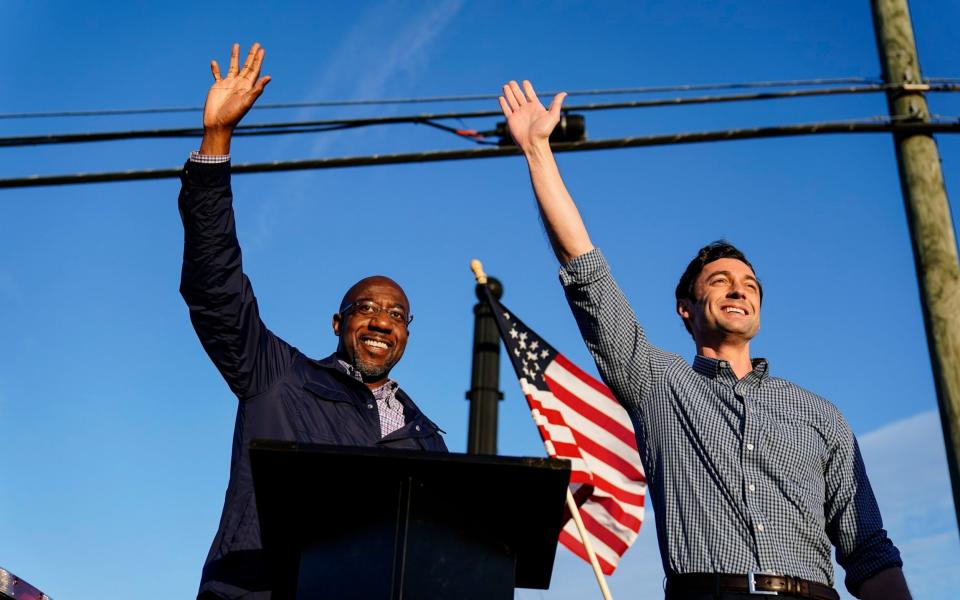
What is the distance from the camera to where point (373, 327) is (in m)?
4.65

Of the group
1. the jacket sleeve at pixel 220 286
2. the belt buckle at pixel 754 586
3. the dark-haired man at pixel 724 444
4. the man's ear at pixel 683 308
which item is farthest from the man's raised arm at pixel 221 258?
the belt buckle at pixel 754 586

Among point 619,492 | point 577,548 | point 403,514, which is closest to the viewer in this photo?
point 403,514

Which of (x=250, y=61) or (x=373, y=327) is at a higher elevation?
(x=250, y=61)

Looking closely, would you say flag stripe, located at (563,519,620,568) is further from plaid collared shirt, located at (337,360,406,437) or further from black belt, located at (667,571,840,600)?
black belt, located at (667,571,840,600)

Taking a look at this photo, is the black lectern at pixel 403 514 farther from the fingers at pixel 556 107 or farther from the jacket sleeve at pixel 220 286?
the fingers at pixel 556 107

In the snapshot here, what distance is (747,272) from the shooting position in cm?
408

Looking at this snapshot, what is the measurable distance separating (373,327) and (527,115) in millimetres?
1236

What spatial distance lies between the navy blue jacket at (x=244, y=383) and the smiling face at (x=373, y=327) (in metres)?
0.21

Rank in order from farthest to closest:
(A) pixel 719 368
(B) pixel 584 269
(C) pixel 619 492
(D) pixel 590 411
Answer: (D) pixel 590 411 → (C) pixel 619 492 → (A) pixel 719 368 → (B) pixel 584 269

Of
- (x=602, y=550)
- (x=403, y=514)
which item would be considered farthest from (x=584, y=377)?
(x=403, y=514)

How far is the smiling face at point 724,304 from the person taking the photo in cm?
390

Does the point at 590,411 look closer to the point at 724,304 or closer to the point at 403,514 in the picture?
the point at 724,304

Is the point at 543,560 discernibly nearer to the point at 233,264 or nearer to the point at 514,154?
the point at 233,264

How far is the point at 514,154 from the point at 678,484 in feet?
18.0
